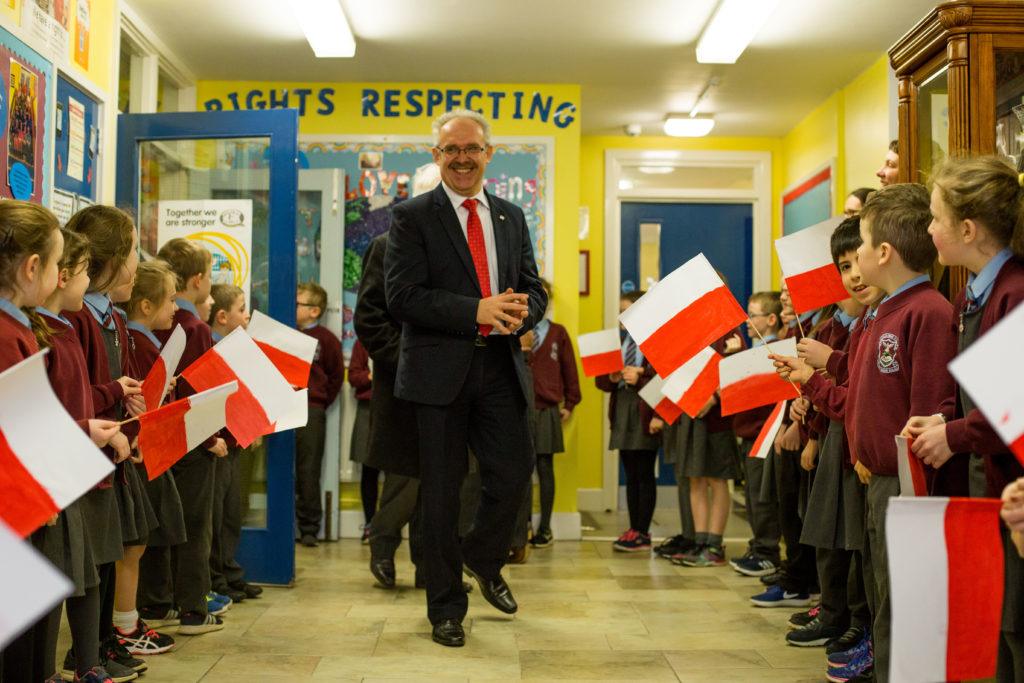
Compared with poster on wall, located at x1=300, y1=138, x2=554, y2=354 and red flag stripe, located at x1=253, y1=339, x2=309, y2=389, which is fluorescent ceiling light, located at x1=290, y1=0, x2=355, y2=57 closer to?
poster on wall, located at x1=300, y1=138, x2=554, y2=354

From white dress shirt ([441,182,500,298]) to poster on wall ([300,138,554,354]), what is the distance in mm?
2470

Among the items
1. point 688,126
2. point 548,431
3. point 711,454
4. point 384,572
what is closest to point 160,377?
point 384,572

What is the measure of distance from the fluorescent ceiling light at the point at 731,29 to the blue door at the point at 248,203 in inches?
74.9

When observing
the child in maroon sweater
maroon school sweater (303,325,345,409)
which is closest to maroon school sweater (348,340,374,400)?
maroon school sweater (303,325,345,409)

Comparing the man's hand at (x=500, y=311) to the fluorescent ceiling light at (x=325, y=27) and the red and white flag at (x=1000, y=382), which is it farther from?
the fluorescent ceiling light at (x=325, y=27)

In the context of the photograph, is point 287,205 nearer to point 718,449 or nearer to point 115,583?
point 115,583

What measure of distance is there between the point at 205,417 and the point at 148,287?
75cm

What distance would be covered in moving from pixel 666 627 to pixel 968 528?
6.51 ft

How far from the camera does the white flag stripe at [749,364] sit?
307cm

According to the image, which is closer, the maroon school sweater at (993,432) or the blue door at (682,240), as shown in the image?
the maroon school sweater at (993,432)

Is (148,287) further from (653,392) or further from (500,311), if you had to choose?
(653,392)

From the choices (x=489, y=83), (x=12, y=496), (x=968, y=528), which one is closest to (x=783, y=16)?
(x=489, y=83)

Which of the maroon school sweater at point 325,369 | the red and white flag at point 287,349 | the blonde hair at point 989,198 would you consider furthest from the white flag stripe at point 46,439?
the maroon school sweater at point 325,369

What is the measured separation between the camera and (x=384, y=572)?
4035 mm
